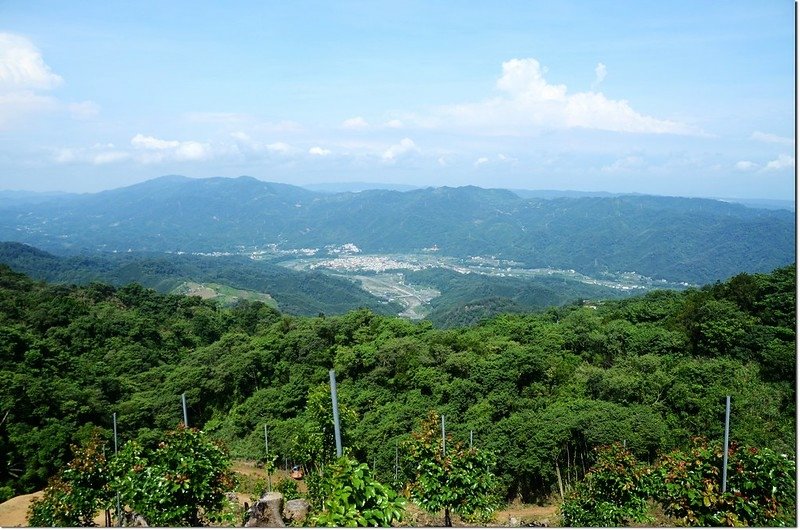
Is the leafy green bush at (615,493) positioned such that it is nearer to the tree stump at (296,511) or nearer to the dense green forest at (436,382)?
the dense green forest at (436,382)

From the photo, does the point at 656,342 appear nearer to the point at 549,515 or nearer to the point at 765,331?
the point at 765,331

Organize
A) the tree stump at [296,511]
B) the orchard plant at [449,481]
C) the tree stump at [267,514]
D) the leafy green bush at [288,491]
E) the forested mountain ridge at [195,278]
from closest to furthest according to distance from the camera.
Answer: the orchard plant at [449,481], the tree stump at [267,514], the tree stump at [296,511], the leafy green bush at [288,491], the forested mountain ridge at [195,278]

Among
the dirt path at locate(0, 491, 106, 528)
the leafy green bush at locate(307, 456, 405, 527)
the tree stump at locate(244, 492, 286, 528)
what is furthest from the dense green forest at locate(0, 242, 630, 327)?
the leafy green bush at locate(307, 456, 405, 527)

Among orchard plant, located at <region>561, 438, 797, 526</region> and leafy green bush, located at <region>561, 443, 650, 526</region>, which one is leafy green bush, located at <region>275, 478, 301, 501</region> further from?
orchard plant, located at <region>561, 438, 797, 526</region>

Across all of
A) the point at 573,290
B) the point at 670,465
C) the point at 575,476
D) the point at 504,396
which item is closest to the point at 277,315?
the point at 504,396

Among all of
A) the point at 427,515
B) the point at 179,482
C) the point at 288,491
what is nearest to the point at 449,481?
the point at 179,482

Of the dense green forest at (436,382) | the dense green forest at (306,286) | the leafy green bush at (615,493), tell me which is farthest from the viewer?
the dense green forest at (306,286)

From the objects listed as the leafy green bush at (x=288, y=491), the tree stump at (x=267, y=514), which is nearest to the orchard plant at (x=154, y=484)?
the tree stump at (x=267, y=514)
